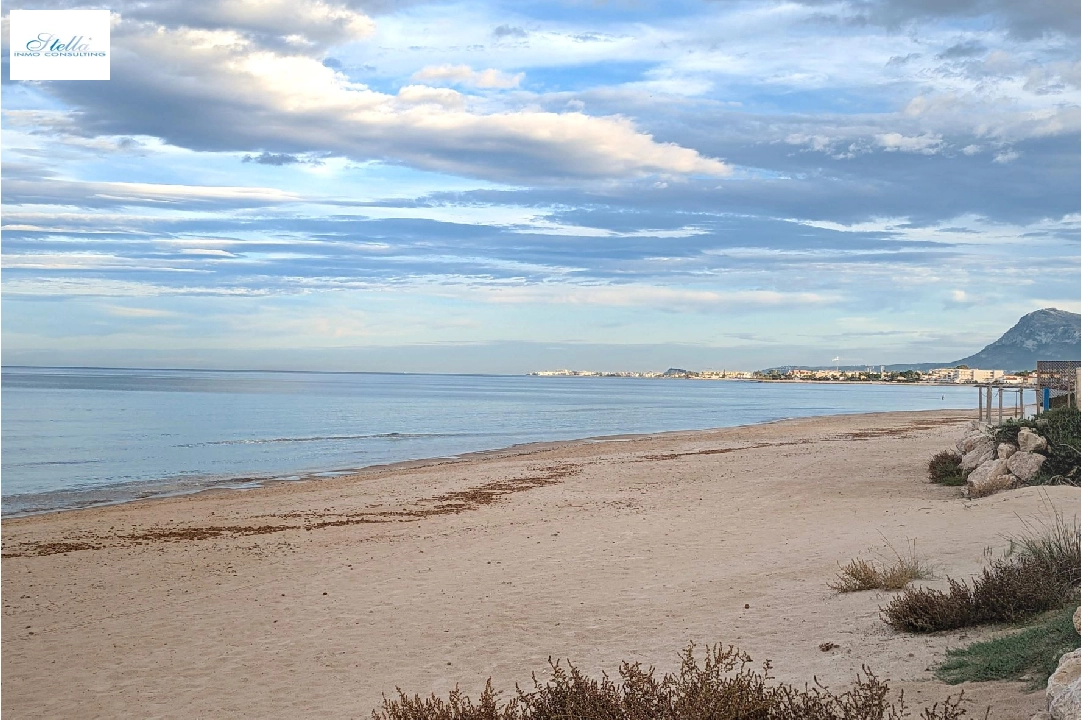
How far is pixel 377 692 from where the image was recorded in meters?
7.07

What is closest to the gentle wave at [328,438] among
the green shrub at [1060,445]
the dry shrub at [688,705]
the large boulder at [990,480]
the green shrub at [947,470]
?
the green shrub at [947,470]

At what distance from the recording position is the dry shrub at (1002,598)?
7.06 meters

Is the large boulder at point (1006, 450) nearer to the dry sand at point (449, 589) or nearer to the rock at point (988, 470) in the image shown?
the rock at point (988, 470)

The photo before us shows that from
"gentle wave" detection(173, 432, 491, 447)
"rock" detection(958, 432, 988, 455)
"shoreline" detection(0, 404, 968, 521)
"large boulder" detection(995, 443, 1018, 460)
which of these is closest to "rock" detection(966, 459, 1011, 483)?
"large boulder" detection(995, 443, 1018, 460)

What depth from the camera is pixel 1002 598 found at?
7.11m

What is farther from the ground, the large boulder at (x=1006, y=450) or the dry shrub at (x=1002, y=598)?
the large boulder at (x=1006, y=450)

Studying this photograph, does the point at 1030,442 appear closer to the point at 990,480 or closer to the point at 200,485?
the point at 990,480

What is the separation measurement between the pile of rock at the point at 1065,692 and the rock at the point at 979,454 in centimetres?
1442

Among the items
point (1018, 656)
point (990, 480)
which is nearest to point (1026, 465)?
point (990, 480)

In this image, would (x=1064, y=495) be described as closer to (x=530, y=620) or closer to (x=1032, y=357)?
(x=530, y=620)

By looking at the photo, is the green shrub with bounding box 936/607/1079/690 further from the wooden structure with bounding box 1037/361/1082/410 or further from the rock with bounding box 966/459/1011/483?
the wooden structure with bounding box 1037/361/1082/410

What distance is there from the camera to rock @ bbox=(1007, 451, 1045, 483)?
15.5m

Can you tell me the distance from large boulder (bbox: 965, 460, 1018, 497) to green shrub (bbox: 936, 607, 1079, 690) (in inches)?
403

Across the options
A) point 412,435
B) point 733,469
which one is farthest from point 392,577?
point 412,435
